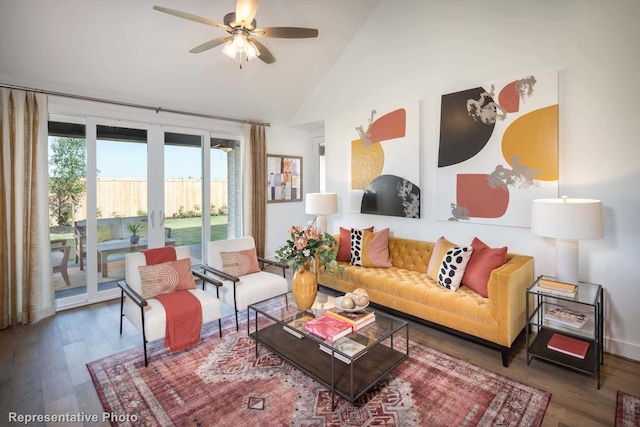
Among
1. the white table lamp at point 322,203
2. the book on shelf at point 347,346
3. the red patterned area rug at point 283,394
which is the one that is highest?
the white table lamp at point 322,203

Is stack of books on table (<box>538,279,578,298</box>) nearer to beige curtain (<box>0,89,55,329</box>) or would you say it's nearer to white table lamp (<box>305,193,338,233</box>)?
white table lamp (<box>305,193,338,233</box>)

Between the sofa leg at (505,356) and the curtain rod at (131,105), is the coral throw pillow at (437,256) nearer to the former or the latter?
the sofa leg at (505,356)

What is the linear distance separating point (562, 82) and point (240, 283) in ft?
11.8

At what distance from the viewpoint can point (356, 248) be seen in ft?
13.5

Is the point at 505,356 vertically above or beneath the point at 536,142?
beneath

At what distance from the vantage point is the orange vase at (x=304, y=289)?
9.05ft

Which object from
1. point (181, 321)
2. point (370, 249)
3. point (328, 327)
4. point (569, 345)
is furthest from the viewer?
point (370, 249)

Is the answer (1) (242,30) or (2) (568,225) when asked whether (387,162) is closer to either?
(2) (568,225)

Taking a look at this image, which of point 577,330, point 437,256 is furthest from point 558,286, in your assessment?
point 437,256

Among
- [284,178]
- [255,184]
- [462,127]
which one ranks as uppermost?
[462,127]

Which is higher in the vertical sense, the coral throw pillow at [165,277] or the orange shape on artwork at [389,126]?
the orange shape on artwork at [389,126]

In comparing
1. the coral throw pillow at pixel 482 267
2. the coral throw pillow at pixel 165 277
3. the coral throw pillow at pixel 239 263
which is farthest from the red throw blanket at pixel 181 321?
the coral throw pillow at pixel 482 267

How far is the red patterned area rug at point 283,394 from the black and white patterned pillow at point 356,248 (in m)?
1.41

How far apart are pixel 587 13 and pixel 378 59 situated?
2.21 m
